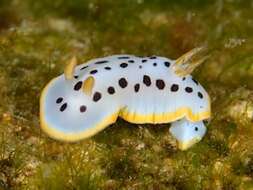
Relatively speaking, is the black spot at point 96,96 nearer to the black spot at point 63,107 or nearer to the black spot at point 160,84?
the black spot at point 63,107

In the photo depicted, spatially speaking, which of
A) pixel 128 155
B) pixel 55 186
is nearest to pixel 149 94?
pixel 128 155

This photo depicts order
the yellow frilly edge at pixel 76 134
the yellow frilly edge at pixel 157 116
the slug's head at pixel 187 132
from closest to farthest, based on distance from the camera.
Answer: the yellow frilly edge at pixel 76 134
the yellow frilly edge at pixel 157 116
the slug's head at pixel 187 132

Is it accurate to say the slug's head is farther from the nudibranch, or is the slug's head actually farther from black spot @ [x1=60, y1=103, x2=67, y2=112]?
black spot @ [x1=60, y1=103, x2=67, y2=112]

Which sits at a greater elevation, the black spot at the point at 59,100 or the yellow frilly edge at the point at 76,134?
the black spot at the point at 59,100

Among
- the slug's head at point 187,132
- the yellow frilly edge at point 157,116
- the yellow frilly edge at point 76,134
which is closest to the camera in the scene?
the yellow frilly edge at point 76,134

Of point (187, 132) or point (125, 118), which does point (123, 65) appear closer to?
point (125, 118)

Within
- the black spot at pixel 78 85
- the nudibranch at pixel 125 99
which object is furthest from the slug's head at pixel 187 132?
the black spot at pixel 78 85

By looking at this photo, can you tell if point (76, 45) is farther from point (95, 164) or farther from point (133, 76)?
point (95, 164)
